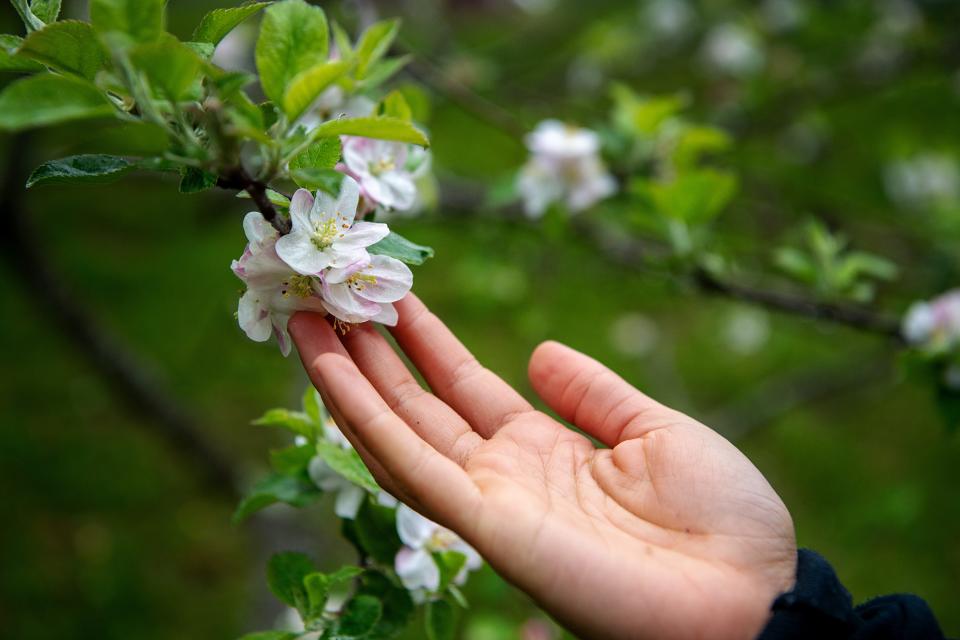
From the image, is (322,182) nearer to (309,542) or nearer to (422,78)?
(422,78)

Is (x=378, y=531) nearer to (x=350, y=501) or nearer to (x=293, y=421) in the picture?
(x=350, y=501)

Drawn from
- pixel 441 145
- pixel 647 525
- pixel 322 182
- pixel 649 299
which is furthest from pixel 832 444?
pixel 441 145

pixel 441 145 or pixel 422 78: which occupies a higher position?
pixel 422 78

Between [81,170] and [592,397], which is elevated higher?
[81,170]

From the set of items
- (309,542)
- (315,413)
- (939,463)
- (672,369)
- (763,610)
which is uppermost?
(763,610)

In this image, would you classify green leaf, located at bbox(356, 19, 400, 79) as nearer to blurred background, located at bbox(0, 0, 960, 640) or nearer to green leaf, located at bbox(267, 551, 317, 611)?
green leaf, located at bbox(267, 551, 317, 611)

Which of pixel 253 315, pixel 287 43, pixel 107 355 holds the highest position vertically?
pixel 287 43

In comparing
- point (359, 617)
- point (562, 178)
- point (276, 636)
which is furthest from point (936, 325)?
point (276, 636)
